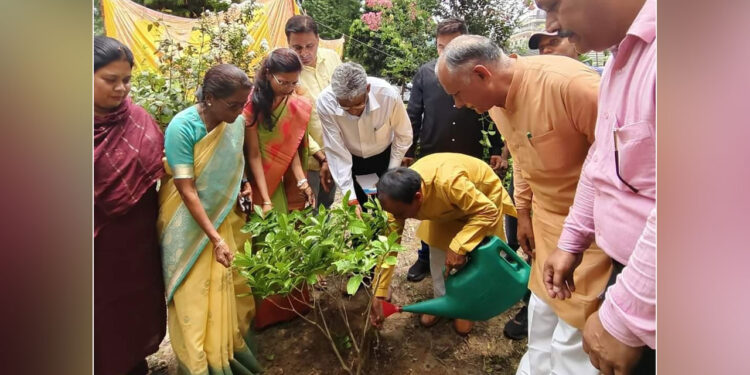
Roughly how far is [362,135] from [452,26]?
20.5 inches

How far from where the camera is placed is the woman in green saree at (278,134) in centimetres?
121

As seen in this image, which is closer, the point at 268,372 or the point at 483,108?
the point at 483,108

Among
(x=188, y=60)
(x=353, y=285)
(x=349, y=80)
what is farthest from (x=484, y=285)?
(x=188, y=60)

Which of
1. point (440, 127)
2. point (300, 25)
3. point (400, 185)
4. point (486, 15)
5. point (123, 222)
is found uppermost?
point (486, 15)

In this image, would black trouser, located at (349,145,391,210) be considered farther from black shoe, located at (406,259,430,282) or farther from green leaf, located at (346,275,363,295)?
green leaf, located at (346,275,363,295)

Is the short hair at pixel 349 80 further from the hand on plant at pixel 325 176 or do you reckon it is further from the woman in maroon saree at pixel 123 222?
the woman in maroon saree at pixel 123 222

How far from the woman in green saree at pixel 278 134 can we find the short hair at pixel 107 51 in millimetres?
409

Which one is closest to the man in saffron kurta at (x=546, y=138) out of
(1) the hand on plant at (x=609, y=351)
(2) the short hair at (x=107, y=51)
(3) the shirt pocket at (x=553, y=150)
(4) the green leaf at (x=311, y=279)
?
(3) the shirt pocket at (x=553, y=150)

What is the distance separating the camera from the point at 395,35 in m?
1.07

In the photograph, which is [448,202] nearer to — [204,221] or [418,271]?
[418,271]
